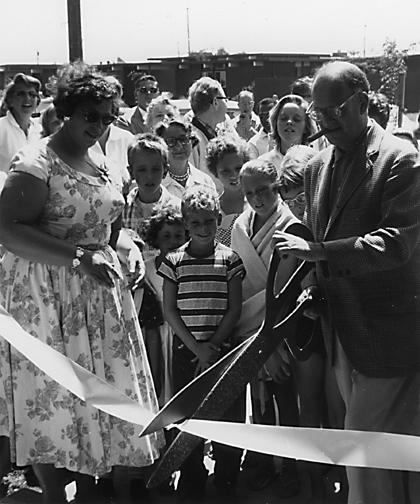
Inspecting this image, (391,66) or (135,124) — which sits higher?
(391,66)

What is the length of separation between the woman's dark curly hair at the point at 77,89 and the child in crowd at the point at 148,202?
2.51 feet

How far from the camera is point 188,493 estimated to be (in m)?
3.48

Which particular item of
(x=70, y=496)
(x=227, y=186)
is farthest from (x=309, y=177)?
(x=70, y=496)

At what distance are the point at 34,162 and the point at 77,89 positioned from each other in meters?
0.35

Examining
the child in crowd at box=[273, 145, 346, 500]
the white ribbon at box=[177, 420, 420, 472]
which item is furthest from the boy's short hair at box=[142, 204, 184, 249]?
the white ribbon at box=[177, 420, 420, 472]

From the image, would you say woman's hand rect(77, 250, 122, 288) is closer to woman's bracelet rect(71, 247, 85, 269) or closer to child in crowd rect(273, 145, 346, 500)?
woman's bracelet rect(71, 247, 85, 269)

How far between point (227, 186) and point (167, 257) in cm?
64

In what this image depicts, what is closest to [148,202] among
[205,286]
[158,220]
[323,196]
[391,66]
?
[158,220]

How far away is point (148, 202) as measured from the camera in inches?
159

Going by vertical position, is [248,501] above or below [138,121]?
below

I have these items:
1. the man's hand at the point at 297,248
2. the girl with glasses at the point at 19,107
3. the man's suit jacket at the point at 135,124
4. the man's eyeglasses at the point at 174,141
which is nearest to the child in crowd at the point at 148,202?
the man's eyeglasses at the point at 174,141

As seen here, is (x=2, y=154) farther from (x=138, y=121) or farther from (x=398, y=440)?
(x=398, y=440)

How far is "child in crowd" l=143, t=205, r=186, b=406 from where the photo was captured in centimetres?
378

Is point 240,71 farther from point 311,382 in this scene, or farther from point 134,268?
point 311,382
